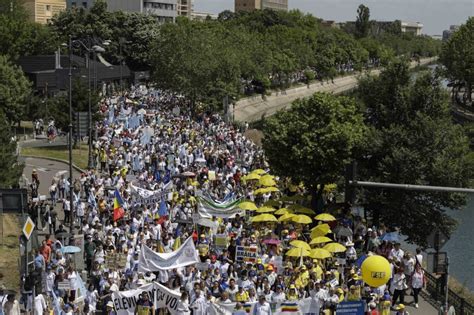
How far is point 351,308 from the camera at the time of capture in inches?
727

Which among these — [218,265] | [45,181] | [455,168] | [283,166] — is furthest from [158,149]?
[218,265]

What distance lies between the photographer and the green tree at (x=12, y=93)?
5388cm

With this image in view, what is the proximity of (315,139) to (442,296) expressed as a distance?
13188 mm

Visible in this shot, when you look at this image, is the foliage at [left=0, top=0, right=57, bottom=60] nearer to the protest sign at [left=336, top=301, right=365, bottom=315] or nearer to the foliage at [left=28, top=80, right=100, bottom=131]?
the foliage at [left=28, top=80, right=100, bottom=131]

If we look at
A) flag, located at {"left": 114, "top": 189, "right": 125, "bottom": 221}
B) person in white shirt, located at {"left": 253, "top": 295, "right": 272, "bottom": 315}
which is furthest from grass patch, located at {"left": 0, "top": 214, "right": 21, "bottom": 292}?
Answer: person in white shirt, located at {"left": 253, "top": 295, "right": 272, "bottom": 315}

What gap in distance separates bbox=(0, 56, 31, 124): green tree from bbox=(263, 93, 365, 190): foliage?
941 inches

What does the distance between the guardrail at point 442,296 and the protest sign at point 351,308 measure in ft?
15.5

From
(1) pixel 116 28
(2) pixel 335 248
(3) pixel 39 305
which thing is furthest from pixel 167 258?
(1) pixel 116 28

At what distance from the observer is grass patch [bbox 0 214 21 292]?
24852 mm

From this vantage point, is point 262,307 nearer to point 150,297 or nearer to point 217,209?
point 150,297

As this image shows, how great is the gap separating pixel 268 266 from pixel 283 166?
1368cm

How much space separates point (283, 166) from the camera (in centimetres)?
3600

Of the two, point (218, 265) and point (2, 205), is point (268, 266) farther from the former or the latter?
point (2, 205)

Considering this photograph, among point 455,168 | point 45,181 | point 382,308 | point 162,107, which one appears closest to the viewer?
point 382,308
